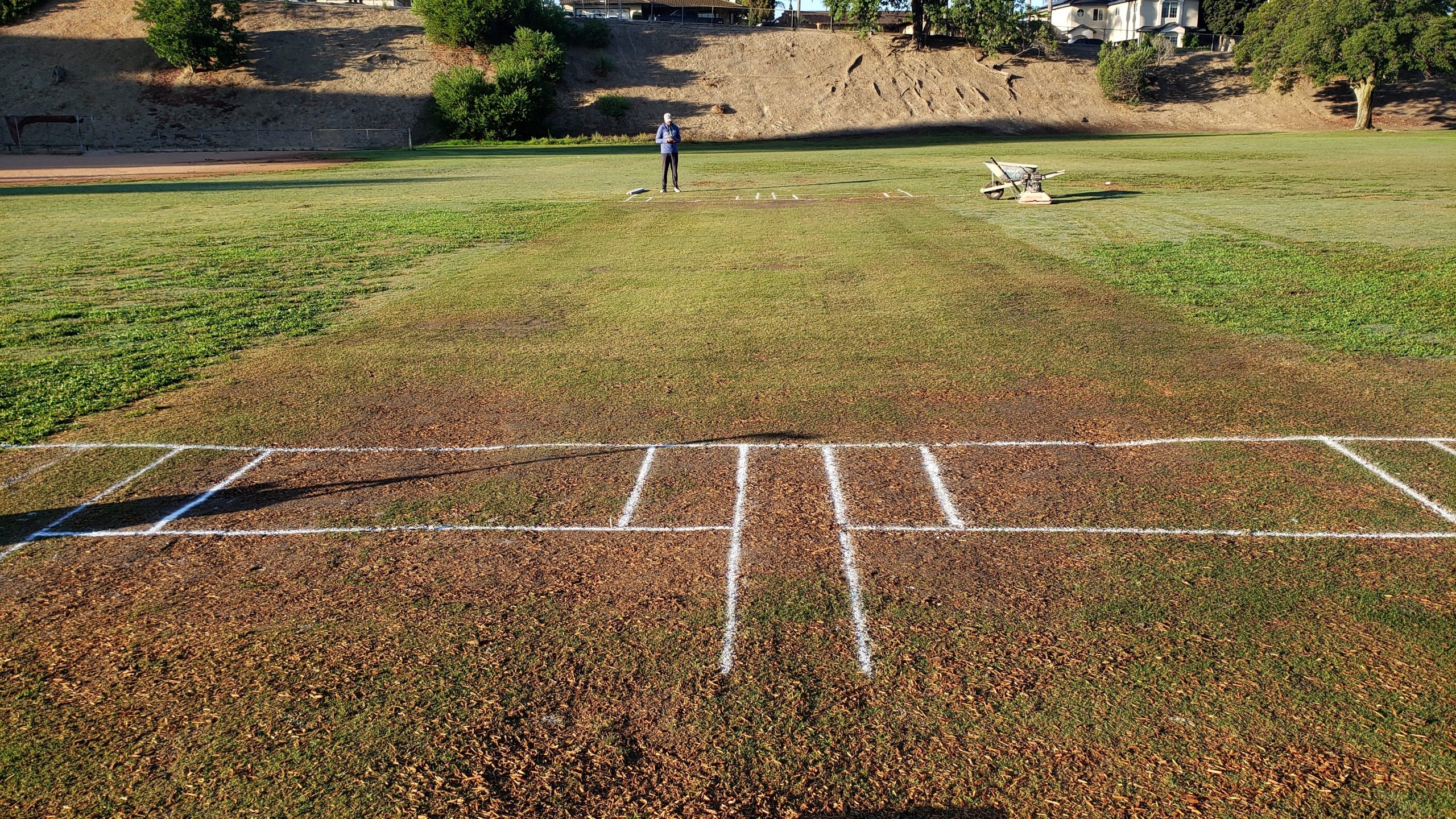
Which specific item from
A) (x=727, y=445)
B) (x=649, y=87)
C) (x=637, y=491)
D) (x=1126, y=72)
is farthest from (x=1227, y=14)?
(x=637, y=491)

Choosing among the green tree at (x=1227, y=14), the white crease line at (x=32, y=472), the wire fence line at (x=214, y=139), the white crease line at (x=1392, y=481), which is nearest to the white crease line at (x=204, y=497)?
the white crease line at (x=32, y=472)

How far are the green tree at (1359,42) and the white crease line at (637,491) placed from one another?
7521 cm

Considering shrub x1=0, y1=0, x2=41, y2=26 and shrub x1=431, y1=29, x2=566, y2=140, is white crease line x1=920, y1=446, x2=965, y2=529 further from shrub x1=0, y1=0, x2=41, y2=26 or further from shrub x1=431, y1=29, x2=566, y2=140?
shrub x1=0, y1=0, x2=41, y2=26

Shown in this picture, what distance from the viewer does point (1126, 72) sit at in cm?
7619

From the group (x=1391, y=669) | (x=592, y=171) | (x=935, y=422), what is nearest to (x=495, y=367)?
(x=935, y=422)

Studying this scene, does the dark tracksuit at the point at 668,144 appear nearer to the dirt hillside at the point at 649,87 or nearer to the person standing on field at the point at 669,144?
the person standing on field at the point at 669,144

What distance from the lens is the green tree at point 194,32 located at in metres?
63.2

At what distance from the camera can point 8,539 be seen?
22.3 ft

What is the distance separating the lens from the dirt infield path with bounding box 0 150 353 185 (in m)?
38.5

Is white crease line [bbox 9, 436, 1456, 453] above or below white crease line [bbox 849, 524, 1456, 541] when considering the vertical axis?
above

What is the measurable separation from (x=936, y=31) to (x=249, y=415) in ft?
276

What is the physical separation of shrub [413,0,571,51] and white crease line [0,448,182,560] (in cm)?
6752

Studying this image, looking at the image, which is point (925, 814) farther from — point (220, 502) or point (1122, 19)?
point (1122, 19)

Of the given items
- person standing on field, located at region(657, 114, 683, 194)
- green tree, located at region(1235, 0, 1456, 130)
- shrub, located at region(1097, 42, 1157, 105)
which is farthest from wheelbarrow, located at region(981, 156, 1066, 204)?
shrub, located at region(1097, 42, 1157, 105)
